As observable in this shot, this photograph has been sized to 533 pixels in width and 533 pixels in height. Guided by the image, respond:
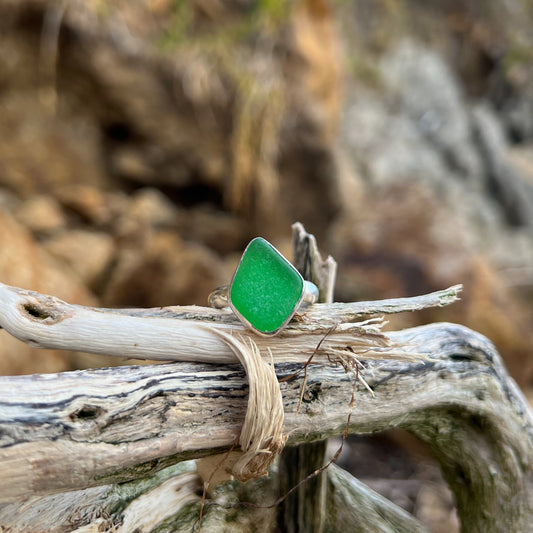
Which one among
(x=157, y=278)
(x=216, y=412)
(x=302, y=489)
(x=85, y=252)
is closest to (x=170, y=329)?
(x=216, y=412)

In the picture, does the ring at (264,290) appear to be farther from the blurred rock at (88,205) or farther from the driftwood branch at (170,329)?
the blurred rock at (88,205)

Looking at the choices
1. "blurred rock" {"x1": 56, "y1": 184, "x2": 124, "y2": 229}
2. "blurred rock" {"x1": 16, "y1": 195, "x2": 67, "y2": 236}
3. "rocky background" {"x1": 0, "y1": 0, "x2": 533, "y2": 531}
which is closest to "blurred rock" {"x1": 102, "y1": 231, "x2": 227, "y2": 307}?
"rocky background" {"x1": 0, "y1": 0, "x2": 533, "y2": 531}

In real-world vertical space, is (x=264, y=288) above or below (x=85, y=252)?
below

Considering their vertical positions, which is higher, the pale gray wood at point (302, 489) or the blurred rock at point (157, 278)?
the blurred rock at point (157, 278)

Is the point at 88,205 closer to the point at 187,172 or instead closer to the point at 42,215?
the point at 42,215

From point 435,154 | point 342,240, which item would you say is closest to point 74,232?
point 342,240

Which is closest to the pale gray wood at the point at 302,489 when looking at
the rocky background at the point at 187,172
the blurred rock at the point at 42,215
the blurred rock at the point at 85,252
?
the rocky background at the point at 187,172
